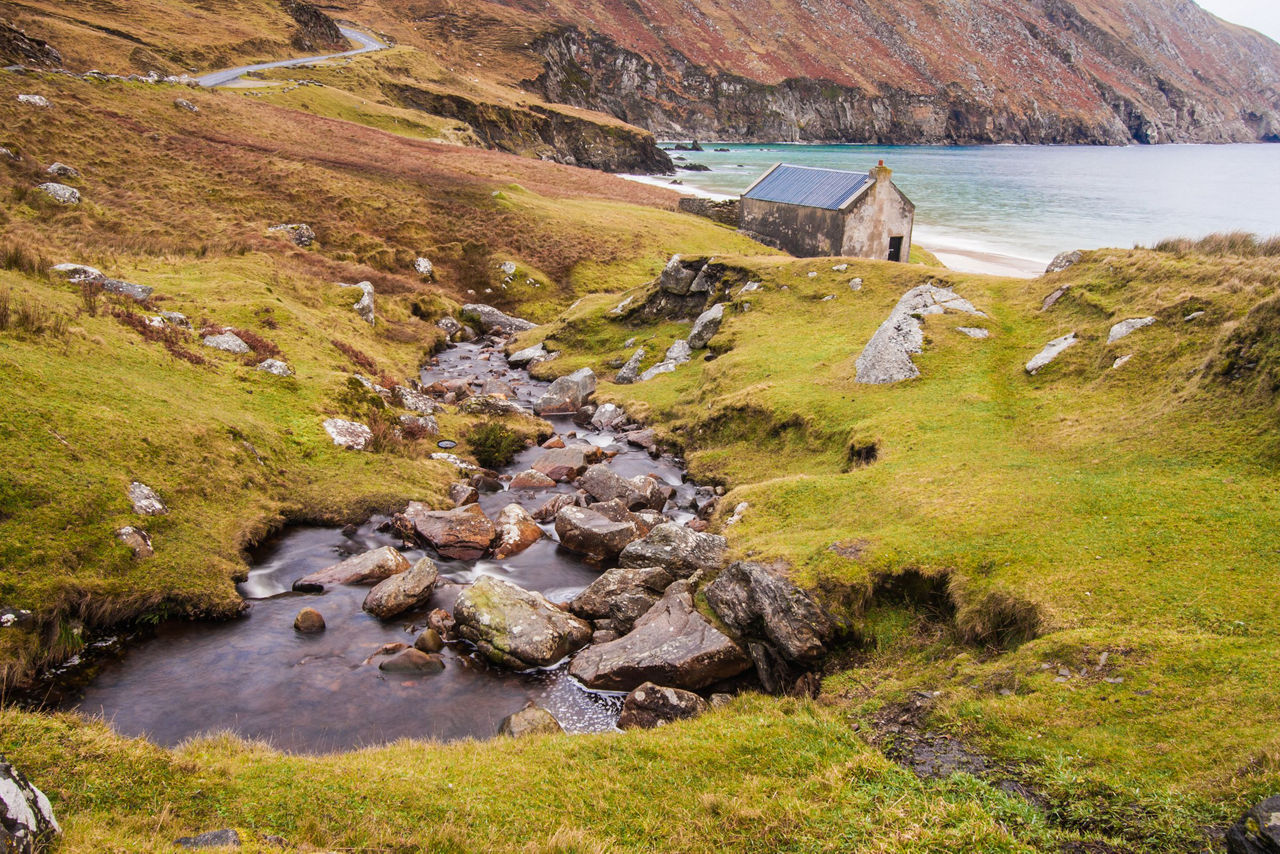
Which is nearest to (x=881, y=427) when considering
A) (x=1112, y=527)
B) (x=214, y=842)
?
(x=1112, y=527)

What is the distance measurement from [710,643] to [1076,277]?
2329cm

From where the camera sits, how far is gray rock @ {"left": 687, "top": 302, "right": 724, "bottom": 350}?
4053 centimetres

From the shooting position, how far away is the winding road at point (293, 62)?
297 feet

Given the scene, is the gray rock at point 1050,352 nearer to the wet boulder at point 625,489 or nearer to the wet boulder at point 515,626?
the wet boulder at point 625,489

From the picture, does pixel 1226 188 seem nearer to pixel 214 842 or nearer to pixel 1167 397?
pixel 1167 397

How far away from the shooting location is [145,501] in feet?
63.5

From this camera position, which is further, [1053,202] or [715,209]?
[1053,202]

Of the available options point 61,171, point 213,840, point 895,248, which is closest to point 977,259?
point 895,248

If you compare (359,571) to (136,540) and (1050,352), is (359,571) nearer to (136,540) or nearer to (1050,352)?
(136,540)

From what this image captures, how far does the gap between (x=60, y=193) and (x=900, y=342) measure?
5002 centimetres

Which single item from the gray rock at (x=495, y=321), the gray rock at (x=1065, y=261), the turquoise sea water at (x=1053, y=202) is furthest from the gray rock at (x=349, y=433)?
the turquoise sea water at (x=1053, y=202)

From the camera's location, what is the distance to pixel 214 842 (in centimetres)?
877

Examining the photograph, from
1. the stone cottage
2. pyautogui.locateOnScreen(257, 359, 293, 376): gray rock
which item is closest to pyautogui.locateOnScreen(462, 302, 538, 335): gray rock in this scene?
the stone cottage

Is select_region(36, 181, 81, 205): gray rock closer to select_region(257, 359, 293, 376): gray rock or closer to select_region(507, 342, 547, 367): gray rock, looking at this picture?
select_region(257, 359, 293, 376): gray rock
